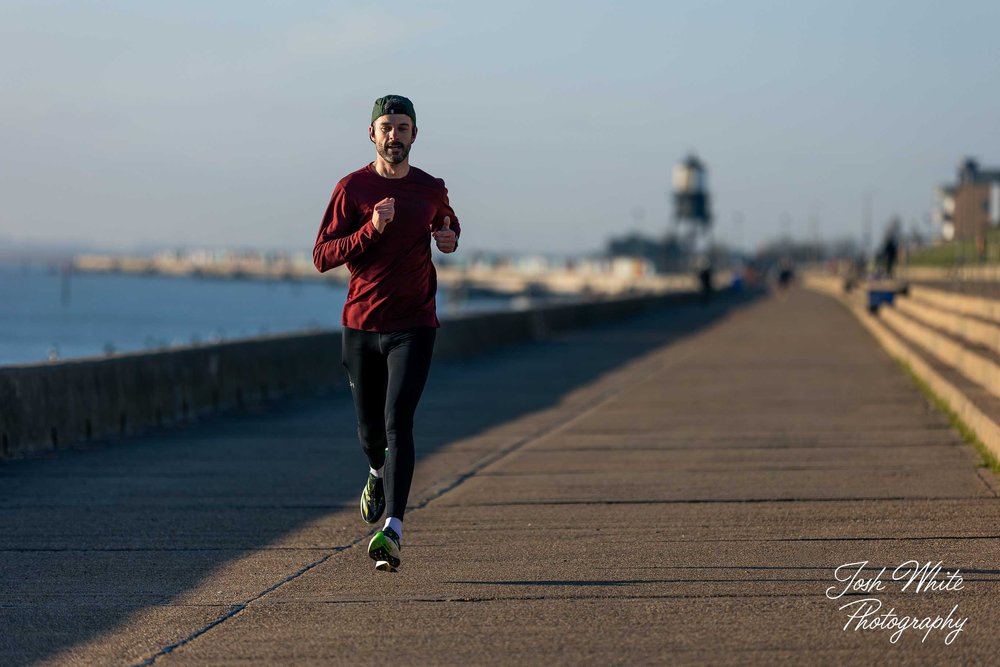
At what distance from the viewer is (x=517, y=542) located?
8.47 m

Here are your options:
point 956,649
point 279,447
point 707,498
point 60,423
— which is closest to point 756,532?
point 707,498

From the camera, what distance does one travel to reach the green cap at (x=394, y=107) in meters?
7.55

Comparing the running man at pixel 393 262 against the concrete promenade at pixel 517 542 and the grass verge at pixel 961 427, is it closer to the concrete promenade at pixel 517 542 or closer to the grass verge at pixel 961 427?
the concrete promenade at pixel 517 542

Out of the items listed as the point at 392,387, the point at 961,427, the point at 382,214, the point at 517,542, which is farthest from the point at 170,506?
the point at 961,427

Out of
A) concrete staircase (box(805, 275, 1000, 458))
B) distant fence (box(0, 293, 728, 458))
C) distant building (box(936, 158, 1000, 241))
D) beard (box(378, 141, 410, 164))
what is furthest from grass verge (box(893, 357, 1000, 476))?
distant fence (box(0, 293, 728, 458))

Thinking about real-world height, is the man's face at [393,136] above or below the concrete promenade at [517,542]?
above

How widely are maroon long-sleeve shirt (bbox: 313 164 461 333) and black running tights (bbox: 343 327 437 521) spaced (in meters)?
0.07

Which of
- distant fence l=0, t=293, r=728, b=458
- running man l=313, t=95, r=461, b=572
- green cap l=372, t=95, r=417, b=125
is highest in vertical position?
green cap l=372, t=95, r=417, b=125

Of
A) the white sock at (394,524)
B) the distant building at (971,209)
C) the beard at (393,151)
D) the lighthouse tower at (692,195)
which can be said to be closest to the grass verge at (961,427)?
the distant building at (971,209)

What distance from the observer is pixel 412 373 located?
7668mm

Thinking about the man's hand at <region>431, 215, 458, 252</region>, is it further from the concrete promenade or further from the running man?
the concrete promenade

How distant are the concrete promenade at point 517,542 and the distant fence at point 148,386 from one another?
42 cm

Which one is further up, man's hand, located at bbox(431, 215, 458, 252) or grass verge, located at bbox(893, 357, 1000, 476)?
man's hand, located at bbox(431, 215, 458, 252)

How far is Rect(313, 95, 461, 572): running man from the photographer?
7570 mm
